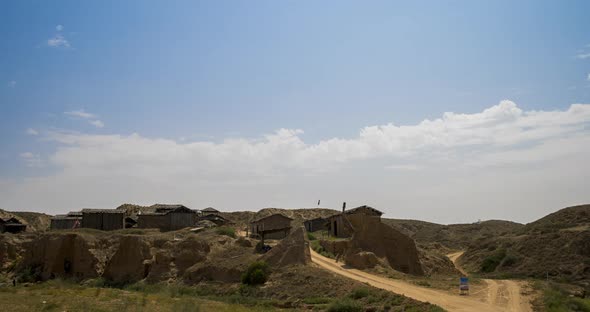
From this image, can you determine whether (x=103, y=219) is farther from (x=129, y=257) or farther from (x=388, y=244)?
(x=388, y=244)

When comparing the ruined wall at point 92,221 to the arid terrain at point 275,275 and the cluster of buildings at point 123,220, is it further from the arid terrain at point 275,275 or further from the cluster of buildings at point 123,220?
the arid terrain at point 275,275

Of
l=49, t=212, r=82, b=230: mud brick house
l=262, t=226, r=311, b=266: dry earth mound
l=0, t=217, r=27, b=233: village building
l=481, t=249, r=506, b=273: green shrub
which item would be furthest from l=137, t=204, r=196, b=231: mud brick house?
l=481, t=249, r=506, b=273: green shrub

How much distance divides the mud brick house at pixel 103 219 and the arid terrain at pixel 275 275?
685 centimetres

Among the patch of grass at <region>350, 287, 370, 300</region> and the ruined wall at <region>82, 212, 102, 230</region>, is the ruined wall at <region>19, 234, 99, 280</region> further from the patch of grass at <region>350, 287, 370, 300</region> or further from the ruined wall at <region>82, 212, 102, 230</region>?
the patch of grass at <region>350, 287, 370, 300</region>

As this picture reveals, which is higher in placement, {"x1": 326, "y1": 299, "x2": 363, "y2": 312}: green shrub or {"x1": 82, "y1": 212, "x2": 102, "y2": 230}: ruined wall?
{"x1": 82, "y1": 212, "x2": 102, "y2": 230}: ruined wall

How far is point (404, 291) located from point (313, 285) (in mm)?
5077

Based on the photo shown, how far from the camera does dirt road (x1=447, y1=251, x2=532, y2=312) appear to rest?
2158 centimetres

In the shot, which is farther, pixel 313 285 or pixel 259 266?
pixel 259 266

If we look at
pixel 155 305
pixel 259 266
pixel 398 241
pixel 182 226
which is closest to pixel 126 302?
pixel 155 305

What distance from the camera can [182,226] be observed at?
5406cm

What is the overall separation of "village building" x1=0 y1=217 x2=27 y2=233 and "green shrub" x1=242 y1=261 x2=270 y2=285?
121 ft

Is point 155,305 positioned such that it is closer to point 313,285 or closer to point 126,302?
point 126,302

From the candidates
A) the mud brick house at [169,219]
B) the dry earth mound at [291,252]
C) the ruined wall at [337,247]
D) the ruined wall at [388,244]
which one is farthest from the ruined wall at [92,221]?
the ruined wall at [388,244]

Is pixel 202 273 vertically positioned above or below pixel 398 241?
below
